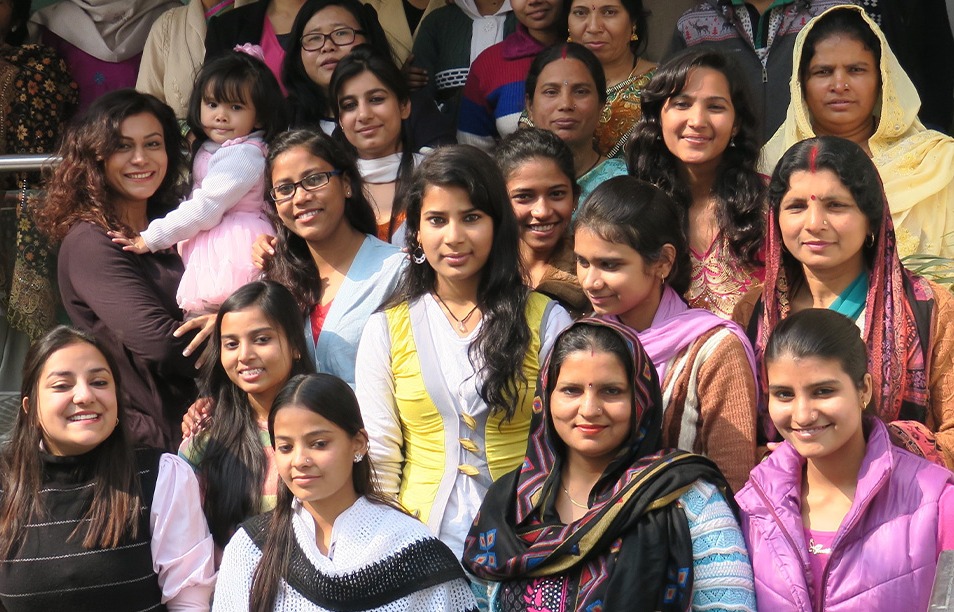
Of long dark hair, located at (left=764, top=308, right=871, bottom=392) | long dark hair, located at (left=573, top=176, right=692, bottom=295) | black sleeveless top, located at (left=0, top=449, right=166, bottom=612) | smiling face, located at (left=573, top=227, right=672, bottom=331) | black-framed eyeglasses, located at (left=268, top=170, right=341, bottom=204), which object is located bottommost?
black sleeveless top, located at (left=0, top=449, right=166, bottom=612)

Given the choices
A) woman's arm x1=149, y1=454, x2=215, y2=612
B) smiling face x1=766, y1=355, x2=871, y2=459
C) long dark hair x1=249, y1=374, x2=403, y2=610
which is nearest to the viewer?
smiling face x1=766, y1=355, x2=871, y2=459

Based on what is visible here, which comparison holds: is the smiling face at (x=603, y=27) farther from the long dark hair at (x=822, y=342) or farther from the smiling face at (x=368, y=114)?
the long dark hair at (x=822, y=342)

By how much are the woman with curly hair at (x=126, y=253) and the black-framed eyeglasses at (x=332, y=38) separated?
65 centimetres

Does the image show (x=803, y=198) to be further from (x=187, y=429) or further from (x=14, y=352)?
(x=14, y=352)

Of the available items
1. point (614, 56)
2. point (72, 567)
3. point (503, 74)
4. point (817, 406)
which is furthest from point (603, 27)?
point (72, 567)

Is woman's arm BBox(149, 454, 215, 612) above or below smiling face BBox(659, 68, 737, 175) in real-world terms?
below

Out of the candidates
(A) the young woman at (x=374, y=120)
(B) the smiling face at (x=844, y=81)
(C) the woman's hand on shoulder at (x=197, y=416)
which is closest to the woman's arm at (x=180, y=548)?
(C) the woman's hand on shoulder at (x=197, y=416)

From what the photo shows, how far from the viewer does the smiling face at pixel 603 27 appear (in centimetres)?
500

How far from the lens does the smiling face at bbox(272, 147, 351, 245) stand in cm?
423

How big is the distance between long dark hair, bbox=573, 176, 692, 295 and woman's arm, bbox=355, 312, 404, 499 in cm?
64

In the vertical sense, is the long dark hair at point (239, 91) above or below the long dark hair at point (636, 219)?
above

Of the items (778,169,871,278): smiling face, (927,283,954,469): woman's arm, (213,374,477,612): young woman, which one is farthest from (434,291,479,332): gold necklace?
(927,283,954,469): woman's arm

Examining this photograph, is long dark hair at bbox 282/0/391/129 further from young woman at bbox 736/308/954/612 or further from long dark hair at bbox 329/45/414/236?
young woman at bbox 736/308/954/612

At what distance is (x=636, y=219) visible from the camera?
368 centimetres
